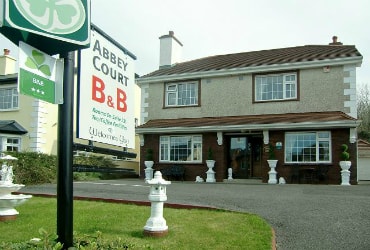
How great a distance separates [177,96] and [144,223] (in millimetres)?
14893

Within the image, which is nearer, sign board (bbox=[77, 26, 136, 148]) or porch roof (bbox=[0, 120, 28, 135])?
sign board (bbox=[77, 26, 136, 148])

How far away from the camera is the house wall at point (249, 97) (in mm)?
18250

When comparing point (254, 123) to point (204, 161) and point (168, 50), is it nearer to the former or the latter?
point (204, 161)

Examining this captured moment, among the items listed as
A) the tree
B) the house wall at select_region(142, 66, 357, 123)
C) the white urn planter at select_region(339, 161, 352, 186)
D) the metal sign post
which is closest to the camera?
the metal sign post

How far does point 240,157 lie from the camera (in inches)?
793

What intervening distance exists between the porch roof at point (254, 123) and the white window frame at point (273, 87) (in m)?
0.93

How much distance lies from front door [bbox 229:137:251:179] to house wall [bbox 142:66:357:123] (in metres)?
1.41

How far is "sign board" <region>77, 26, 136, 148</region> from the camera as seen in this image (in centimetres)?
376

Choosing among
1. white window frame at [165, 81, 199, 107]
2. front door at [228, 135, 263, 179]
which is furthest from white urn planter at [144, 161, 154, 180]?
front door at [228, 135, 263, 179]

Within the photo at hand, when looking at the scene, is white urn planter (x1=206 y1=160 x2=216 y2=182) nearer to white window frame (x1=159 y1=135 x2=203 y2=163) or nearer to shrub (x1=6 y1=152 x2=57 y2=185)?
white window frame (x1=159 y1=135 x2=203 y2=163)

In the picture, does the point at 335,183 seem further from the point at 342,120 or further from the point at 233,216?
the point at 233,216

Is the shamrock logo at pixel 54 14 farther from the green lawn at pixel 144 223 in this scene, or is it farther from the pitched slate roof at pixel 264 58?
the pitched slate roof at pixel 264 58

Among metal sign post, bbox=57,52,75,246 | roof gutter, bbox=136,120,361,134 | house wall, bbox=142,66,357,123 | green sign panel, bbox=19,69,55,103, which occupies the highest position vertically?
house wall, bbox=142,66,357,123

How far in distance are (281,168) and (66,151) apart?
618 inches
